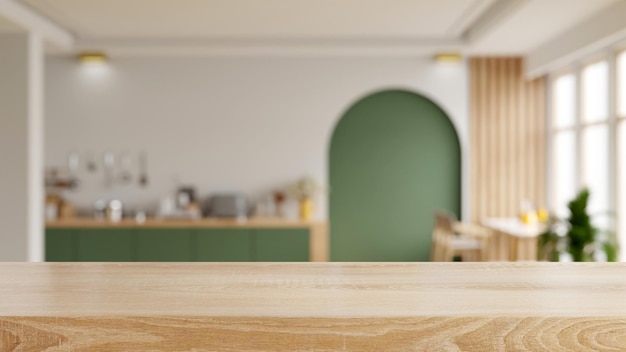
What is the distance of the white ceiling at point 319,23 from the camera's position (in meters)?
6.10

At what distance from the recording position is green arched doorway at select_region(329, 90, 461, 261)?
27.9 ft

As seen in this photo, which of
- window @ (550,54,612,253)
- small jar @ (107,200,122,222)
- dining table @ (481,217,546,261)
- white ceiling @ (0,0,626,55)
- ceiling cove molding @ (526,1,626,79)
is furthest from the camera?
small jar @ (107,200,122,222)

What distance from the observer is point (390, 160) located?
8.53 meters

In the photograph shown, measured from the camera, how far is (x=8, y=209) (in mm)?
6484

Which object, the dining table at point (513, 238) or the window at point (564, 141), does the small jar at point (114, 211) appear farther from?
the window at point (564, 141)

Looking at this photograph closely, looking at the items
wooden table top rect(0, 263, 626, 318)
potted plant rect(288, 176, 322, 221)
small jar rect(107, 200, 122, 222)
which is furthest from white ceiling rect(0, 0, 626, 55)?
wooden table top rect(0, 263, 626, 318)

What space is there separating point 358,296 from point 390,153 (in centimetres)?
764

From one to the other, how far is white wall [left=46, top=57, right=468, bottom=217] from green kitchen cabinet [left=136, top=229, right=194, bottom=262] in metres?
0.64

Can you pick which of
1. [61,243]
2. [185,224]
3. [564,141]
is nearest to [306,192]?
[185,224]

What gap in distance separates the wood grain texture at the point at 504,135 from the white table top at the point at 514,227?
0.22 m

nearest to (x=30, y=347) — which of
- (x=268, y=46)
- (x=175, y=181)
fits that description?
(x=268, y=46)

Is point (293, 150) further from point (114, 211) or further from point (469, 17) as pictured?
point (469, 17)

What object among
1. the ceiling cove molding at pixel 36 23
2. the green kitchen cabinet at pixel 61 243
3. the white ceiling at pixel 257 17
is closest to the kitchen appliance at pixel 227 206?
the green kitchen cabinet at pixel 61 243

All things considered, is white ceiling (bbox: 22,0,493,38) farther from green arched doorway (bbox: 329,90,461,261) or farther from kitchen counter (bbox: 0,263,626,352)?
kitchen counter (bbox: 0,263,626,352)
